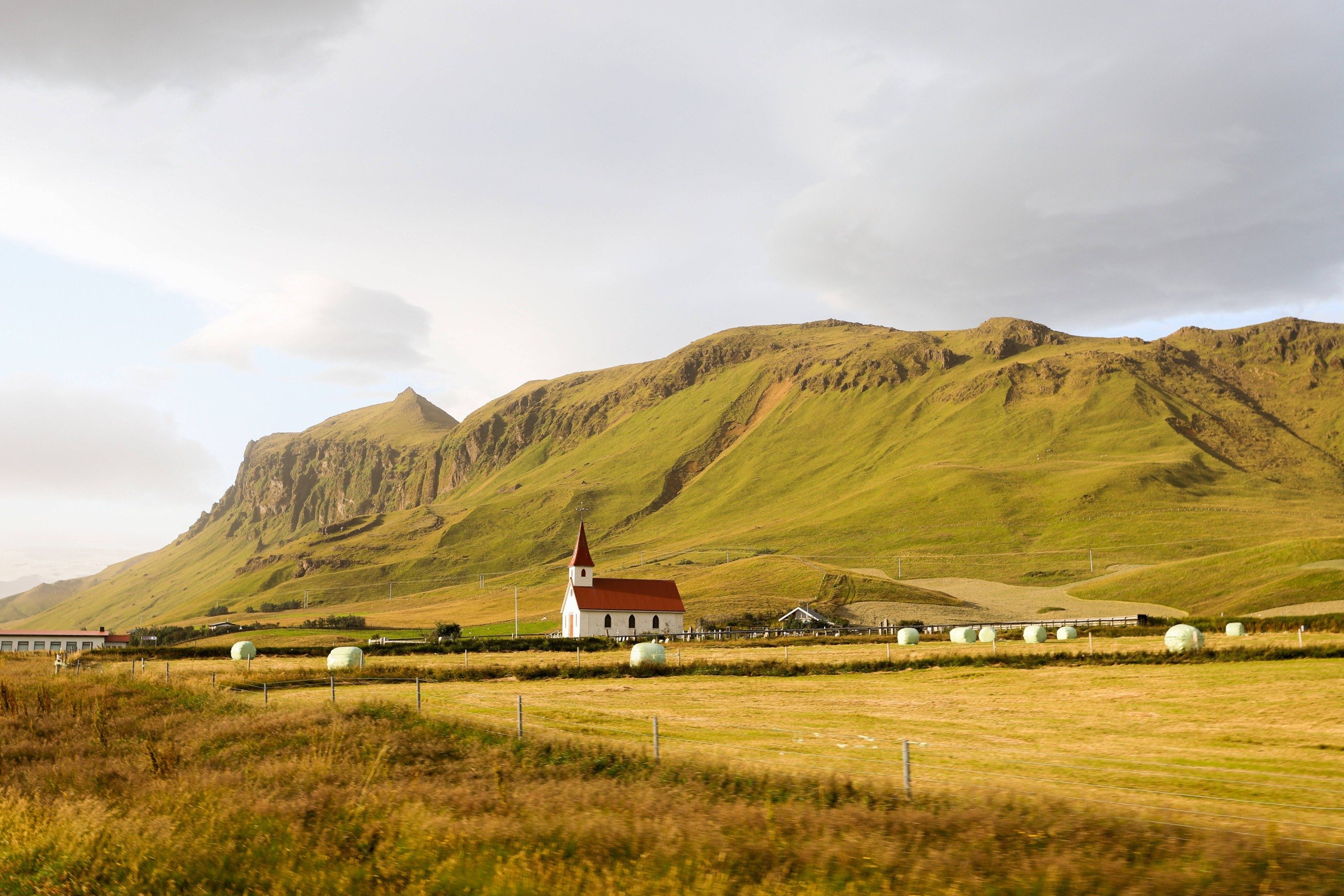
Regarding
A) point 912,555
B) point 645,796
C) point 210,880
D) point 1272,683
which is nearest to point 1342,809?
point 645,796

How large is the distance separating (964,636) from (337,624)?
111991 mm

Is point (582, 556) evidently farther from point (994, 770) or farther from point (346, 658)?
point (994, 770)

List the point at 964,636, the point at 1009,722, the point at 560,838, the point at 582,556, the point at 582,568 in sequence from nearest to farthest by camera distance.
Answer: the point at 560,838 → the point at 1009,722 → the point at 964,636 → the point at 582,568 → the point at 582,556

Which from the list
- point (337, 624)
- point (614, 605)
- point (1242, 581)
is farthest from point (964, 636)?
point (337, 624)

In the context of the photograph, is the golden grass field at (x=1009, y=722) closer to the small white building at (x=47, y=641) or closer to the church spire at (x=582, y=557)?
the church spire at (x=582, y=557)

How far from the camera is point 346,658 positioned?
186 feet

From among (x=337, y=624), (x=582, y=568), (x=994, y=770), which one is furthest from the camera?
(x=337, y=624)

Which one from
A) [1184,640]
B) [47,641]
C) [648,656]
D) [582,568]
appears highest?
[582,568]

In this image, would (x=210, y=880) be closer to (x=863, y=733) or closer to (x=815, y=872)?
(x=815, y=872)

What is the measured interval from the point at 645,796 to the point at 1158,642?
53.7 m

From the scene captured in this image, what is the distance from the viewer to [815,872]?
11883 millimetres

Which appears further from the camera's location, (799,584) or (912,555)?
(912,555)

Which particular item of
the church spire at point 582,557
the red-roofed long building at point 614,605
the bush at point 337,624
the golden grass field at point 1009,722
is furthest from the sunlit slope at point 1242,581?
the bush at point 337,624

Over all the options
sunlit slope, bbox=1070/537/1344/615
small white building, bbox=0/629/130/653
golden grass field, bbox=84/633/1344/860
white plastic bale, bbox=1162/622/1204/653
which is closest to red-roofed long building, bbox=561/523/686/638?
golden grass field, bbox=84/633/1344/860
